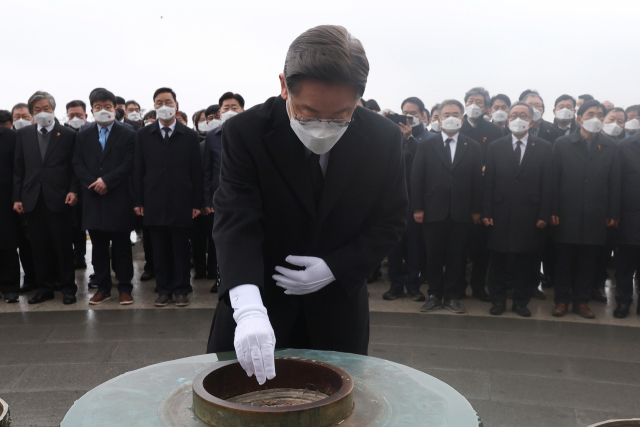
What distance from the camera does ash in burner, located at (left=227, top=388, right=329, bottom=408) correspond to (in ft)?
6.31

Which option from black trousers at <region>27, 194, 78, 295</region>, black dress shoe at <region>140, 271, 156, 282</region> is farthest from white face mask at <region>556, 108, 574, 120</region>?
black trousers at <region>27, 194, 78, 295</region>

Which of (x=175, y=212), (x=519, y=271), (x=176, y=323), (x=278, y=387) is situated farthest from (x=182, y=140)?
(x=278, y=387)

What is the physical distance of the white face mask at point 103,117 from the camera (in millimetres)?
6598

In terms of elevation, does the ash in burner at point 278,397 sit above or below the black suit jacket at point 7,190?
below

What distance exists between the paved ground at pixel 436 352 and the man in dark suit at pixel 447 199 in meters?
0.37

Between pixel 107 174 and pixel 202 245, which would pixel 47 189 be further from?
pixel 202 245

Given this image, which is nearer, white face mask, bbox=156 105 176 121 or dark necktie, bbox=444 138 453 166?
dark necktie, bbox=444 138 453 166

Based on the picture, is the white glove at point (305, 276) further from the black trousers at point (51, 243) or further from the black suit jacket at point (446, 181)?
the black trousers at point (51, 243)

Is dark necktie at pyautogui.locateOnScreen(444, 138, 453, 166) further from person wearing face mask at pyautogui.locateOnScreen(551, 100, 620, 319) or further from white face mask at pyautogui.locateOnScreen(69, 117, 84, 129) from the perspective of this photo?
white face mask at pyautogui.locateOnScreen(69, 117, 84, 129)

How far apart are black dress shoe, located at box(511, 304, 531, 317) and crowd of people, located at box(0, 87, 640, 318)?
0.04 metres

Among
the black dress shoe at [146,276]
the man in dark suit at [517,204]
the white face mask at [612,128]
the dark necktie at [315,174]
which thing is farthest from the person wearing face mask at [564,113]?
the dark necktie at [315,174]

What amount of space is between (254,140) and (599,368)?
370cm

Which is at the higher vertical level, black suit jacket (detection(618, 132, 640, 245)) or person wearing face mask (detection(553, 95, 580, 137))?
person wearing face mask (detection(553, 95, 580, 137))

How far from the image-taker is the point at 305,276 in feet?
6.97
